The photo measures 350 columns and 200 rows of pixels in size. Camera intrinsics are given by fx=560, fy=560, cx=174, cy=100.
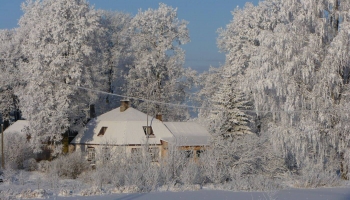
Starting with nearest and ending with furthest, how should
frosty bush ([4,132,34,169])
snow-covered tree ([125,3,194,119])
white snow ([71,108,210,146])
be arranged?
frosty bush ([4,132,34,169])
white snow ([71,108,210,146])
snow-covered tree ([125,3,194,119])

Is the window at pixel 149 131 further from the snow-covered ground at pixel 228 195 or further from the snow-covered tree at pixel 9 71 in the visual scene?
the snow-covered ground at pixel 228 195

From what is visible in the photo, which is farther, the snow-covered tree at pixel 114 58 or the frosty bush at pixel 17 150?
the snow-covered tree at pixel 114 58

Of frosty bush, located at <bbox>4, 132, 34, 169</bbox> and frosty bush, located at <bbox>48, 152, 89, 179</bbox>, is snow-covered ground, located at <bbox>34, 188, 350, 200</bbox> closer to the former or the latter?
frosty bush, located at <bbox>48, 152, 89, 179</bbox>

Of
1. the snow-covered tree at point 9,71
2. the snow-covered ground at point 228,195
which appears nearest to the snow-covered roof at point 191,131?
the snow-covered tree at point 9,71

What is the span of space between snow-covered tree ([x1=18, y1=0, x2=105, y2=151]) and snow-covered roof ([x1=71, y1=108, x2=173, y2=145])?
258cm

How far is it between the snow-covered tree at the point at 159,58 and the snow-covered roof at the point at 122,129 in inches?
234

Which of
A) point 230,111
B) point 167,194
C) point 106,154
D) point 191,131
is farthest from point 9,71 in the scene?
point 167,194

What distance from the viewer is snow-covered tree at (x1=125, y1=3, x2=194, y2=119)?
4794 cm

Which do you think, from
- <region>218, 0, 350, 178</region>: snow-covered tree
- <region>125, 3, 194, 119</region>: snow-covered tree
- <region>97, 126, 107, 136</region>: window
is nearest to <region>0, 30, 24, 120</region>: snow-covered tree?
<region>125, 3, 194, 119</region>: snow-covered tree

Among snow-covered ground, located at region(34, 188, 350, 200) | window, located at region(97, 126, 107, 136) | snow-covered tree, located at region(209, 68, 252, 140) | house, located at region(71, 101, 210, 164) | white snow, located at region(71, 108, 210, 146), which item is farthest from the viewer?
window, located at region(97, 126, 107, 136)

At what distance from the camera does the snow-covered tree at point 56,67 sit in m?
37.0

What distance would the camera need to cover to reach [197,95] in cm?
4838

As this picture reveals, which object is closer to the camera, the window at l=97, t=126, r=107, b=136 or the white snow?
the white snow

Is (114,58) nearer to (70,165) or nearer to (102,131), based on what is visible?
(102,131)
